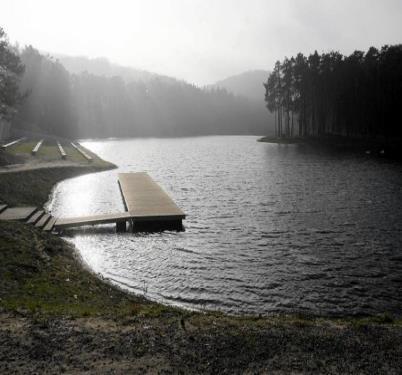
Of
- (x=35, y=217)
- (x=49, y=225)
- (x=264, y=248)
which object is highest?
(x=35, y=217)

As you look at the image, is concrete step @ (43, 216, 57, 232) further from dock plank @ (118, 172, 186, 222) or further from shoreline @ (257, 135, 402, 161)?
shoreline @ (257, 135, 402, 161)

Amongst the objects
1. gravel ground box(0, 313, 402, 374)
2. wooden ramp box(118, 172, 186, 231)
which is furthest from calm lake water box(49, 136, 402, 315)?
gravel ground box(0, 313, 402, 374)

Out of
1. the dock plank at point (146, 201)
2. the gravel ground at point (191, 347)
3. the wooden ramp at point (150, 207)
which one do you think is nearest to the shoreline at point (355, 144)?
the dock plank at point (146, 201)

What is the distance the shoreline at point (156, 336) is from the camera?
8.70 meters

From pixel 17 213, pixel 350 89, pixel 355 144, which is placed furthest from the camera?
pixel 350 89

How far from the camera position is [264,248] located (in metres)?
19.7

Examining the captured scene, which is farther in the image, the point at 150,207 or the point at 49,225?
the point at 150,207

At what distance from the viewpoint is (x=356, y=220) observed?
24578 mm

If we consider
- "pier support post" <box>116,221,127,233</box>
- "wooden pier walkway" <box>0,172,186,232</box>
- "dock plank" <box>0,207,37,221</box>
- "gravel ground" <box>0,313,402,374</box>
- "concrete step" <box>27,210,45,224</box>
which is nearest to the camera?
"gravel ground" <box>0,313,402,374</box>

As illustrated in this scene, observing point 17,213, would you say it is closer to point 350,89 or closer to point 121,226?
point 121,226

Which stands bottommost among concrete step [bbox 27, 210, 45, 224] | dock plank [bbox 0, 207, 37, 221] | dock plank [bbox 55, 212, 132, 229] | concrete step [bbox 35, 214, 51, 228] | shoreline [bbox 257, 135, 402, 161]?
dock plank [bbox 55, 212, 132, 229]

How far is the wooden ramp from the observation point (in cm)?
2433

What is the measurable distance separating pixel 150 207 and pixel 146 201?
248cm

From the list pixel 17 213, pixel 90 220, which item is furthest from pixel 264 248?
pixel 17 213
